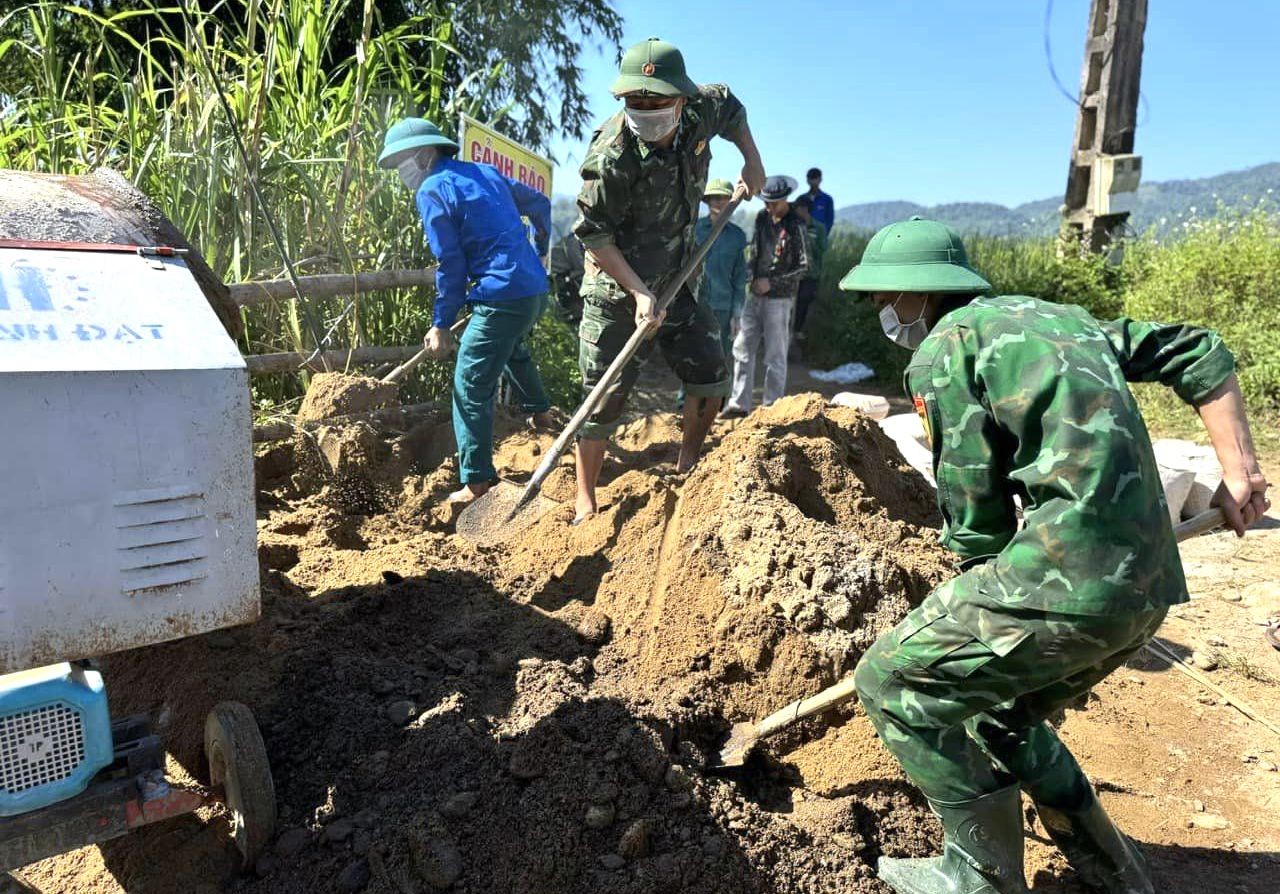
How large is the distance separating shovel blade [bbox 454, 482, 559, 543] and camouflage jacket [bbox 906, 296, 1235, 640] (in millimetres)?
2571

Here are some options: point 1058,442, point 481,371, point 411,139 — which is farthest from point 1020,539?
point 411,139

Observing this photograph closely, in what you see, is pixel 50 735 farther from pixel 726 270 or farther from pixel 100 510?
pixel 726 270

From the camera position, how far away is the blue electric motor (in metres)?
1.89

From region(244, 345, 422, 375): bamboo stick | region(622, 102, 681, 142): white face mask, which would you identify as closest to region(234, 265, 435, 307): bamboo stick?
region(244, 345, 422, 375): bamboo stick

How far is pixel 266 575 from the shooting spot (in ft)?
12.1

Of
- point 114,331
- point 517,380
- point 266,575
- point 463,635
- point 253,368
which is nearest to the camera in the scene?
point 114,331

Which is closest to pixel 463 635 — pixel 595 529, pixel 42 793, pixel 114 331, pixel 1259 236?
pixel 595 529

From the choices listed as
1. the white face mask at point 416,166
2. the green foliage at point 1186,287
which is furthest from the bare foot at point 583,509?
the green foliage at point 1186,287

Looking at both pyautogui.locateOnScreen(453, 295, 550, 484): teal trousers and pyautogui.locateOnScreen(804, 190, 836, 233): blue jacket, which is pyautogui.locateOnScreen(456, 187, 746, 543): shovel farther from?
pyautogui.locateOnScreen(804, 190, 836, 233): blue jacket

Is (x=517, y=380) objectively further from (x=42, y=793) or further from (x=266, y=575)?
(x=42, y=793)

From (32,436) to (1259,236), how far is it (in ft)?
31.0

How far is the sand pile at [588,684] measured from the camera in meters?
2.35

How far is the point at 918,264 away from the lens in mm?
2254

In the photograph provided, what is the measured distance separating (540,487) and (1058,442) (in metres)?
2.90
